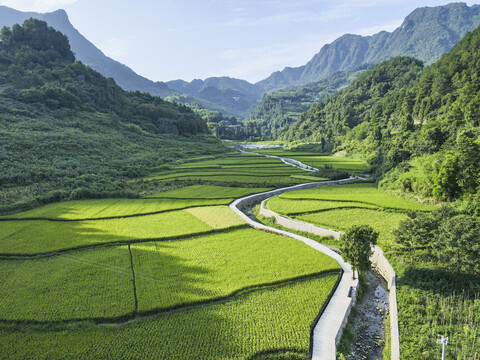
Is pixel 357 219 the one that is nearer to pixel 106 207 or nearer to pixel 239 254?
pixel 239 254

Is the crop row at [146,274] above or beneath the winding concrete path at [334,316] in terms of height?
above

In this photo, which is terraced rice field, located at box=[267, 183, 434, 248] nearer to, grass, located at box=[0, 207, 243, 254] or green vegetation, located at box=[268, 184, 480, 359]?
green vegetation, located at box=[268, 184, 480, 359]

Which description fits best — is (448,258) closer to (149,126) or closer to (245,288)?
(245,288)

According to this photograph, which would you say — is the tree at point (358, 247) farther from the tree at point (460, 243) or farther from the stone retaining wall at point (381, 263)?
the tree at point (460, 243)

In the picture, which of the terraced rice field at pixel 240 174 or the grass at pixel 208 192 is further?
the terraced rice field at pixel 240 174

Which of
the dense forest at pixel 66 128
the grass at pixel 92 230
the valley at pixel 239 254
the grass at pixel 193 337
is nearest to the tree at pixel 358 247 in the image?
the valley at pixel 239 254

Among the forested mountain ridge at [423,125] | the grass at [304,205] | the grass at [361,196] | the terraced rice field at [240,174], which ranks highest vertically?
the forested mountain ridge at [423,125]

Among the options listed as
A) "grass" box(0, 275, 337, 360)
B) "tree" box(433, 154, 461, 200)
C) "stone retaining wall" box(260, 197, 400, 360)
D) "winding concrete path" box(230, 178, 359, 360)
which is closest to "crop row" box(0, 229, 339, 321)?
"grass" box(0, 275, 337, 360)
